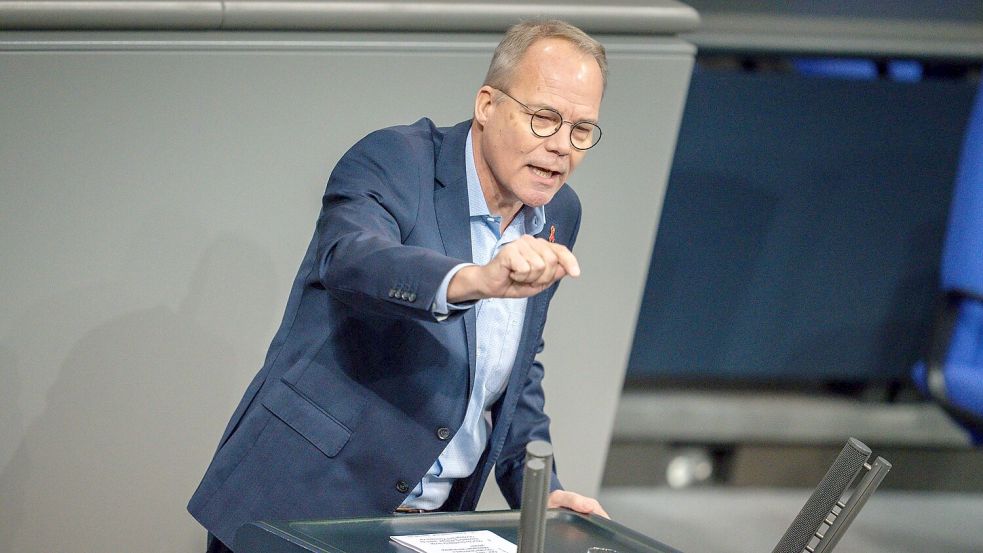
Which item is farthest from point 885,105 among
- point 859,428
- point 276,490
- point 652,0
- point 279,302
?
point 276,490

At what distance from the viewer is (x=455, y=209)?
1.96m

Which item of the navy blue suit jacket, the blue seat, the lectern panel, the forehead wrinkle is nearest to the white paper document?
the lectern panel

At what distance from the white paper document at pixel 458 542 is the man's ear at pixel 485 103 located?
0.67 meters

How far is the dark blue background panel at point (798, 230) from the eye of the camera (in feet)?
13.8

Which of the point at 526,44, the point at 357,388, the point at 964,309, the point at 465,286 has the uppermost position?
the point at 526,44

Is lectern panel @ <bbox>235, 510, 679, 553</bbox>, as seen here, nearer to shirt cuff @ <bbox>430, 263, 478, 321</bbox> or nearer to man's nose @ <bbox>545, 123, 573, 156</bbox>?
shirt cuff @ <bbox>430, 263, 478, 321</bbox>

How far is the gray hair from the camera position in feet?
6.44

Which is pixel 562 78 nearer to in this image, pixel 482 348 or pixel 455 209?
pixel 455 209

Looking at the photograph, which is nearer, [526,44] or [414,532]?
[414,532]

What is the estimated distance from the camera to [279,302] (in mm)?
2977

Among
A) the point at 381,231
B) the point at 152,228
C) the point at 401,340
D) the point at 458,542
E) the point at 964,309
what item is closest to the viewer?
the point at 458,542

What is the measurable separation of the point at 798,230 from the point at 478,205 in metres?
2.55

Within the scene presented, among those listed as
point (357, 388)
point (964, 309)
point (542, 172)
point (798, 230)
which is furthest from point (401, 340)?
point (798, 230)

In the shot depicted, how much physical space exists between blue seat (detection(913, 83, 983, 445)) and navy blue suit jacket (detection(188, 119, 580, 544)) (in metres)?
2.09
